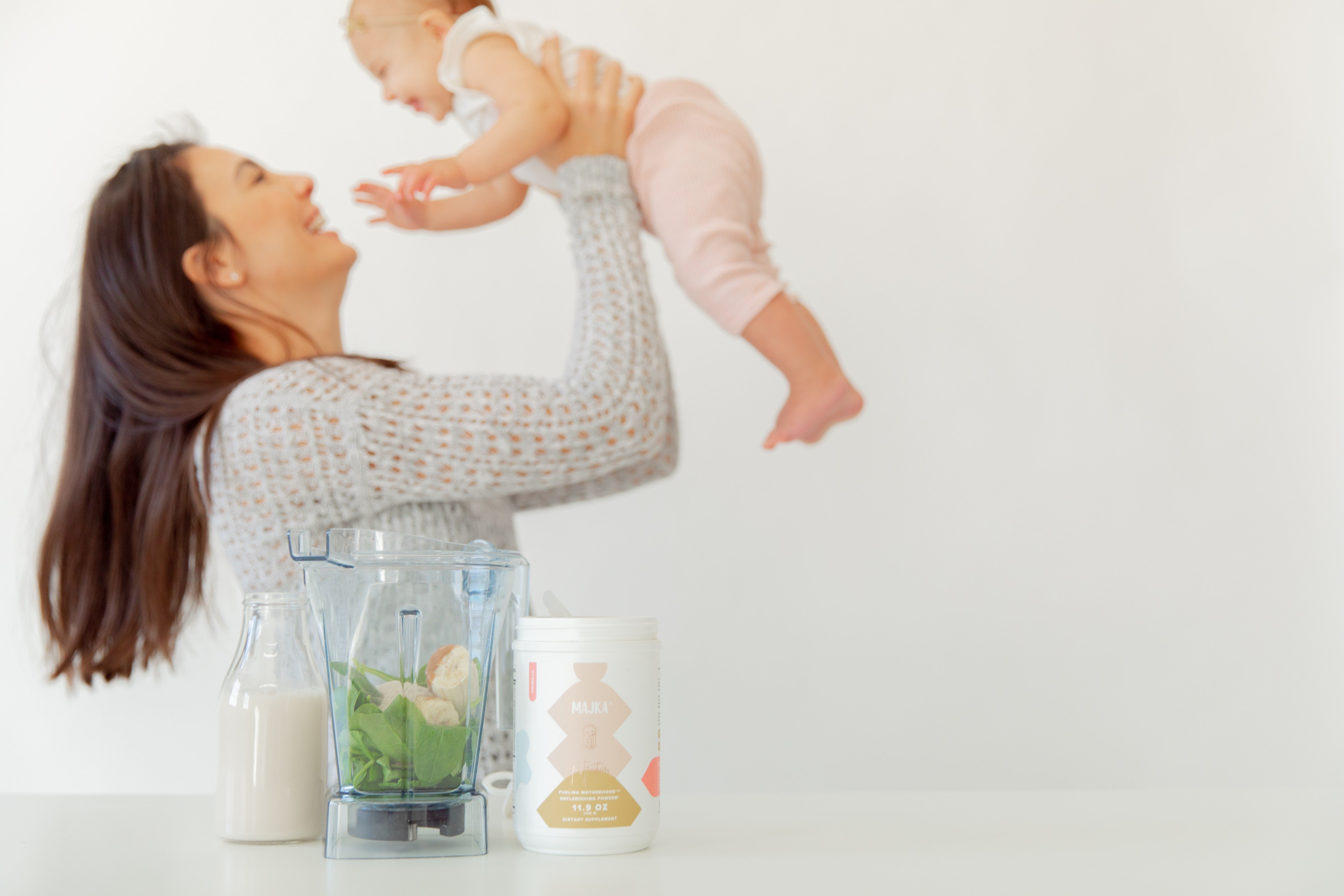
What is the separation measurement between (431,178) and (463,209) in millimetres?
135

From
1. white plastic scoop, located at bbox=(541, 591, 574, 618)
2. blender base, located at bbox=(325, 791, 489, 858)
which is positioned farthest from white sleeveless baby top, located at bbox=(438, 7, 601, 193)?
blender base, located at bbox=(325, 791, 489, 858)

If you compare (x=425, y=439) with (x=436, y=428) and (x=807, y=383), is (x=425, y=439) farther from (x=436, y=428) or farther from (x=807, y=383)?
(x=807, y=383)

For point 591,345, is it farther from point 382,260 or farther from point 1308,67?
point 1308,67

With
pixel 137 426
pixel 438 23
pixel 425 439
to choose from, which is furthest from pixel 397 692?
pixel 438 23

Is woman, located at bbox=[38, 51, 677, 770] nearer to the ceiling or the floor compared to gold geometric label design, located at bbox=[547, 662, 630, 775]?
nearer to the ceiling

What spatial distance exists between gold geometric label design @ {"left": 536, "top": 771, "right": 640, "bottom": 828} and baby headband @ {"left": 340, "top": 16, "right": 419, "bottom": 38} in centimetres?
105

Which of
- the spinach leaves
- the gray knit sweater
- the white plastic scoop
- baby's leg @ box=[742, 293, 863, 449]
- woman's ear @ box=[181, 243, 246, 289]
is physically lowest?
the spinach leaves

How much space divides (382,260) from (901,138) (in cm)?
69

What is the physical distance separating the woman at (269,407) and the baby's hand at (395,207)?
7 centimetres

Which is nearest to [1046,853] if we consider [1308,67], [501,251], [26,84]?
[501,251]

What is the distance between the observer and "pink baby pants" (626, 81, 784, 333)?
45.0 inches

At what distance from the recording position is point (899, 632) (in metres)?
1.24

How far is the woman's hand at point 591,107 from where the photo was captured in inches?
45.3

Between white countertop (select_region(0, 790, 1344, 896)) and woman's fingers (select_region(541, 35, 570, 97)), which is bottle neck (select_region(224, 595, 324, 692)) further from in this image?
woman's fingers (select_region(541, 35, 570, 97))
